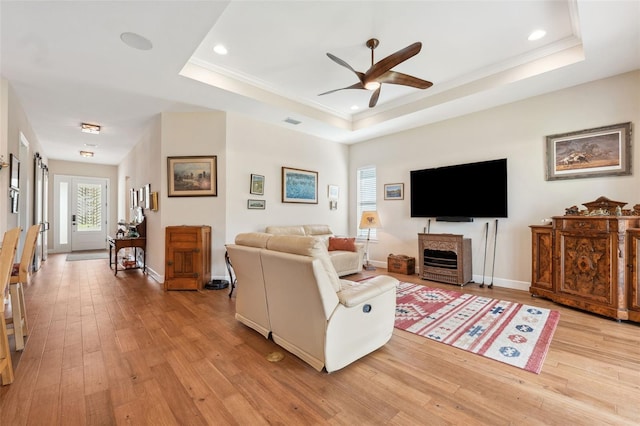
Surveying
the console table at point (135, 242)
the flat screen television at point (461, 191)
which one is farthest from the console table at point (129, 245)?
the flat screen television at point (461, 191)

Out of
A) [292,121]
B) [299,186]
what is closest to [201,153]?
[292,121]

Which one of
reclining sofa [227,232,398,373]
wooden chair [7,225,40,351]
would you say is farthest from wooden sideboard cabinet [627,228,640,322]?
wooden chair [7,225,40,351]

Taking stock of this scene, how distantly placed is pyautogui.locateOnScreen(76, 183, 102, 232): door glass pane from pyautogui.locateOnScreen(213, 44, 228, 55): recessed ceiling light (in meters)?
8.24

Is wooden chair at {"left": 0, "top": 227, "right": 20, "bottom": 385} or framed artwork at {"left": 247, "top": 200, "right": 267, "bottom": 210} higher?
framed artwork at {"left": 247, "top": 200, "right": 267, "bottom": 210}

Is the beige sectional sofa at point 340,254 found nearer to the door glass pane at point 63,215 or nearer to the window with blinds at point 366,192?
the window with blinds at point 366,192

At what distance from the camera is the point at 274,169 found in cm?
542

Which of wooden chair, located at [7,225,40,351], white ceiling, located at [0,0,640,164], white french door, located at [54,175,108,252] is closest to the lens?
wooden chair, located at [7,225,40,351]

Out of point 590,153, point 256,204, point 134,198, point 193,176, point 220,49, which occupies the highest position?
point 220,49

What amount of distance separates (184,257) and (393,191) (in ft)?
13.7

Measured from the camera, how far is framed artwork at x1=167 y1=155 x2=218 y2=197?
185 inches

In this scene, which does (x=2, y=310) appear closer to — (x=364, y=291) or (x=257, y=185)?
(x=364, y=291)

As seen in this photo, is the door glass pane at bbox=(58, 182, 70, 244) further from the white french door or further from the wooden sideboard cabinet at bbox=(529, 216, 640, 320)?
the wooden sideboard cabinet at bbox=(529, 216, 640, 320)

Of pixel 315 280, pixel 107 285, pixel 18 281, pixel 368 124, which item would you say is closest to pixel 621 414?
pixel 315 280

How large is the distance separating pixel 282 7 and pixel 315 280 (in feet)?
8.53
